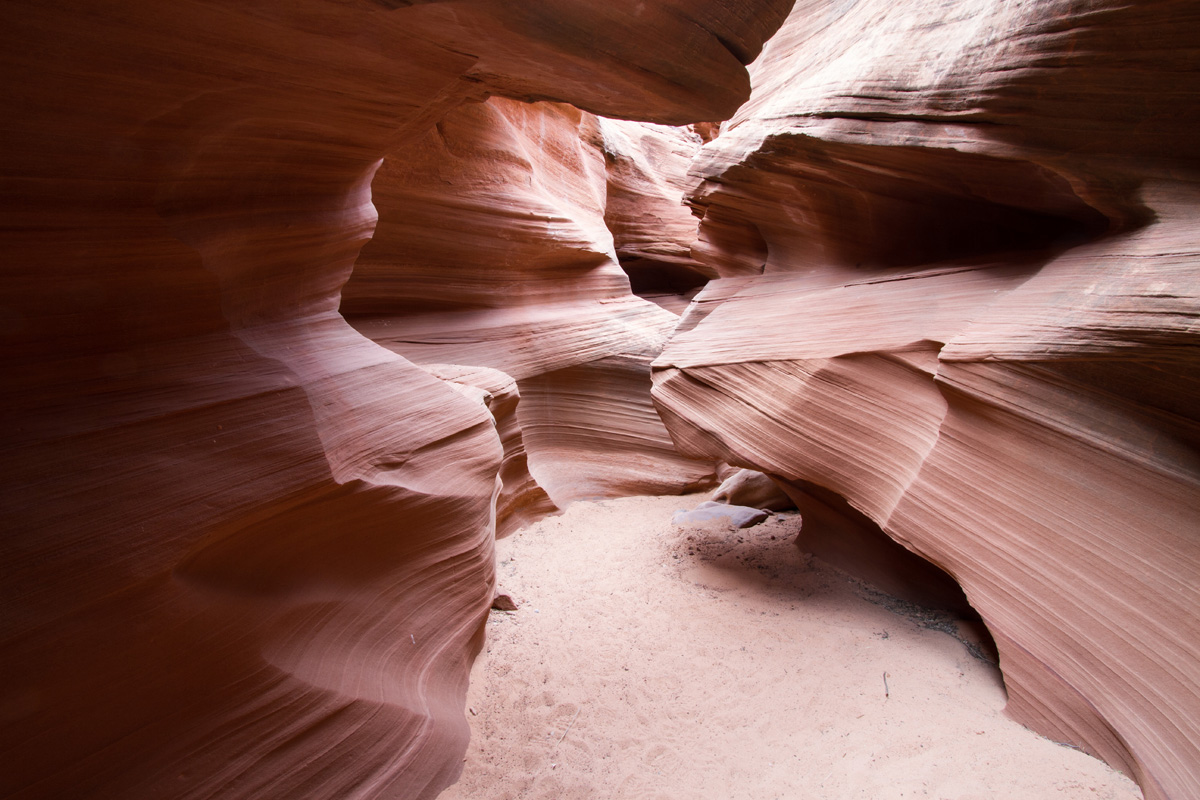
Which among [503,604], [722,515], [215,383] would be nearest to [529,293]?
[722,515]

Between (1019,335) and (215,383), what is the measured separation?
3711 mm

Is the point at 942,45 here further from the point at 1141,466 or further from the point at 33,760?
the point at 33,760

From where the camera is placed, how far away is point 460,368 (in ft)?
17.4

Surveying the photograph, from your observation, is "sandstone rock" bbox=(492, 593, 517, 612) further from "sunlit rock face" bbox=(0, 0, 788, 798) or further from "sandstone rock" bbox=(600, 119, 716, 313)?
"sandstone rock" bbox=(600, 119, 716, 313)

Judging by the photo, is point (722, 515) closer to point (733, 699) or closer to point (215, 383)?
point (733, 699)

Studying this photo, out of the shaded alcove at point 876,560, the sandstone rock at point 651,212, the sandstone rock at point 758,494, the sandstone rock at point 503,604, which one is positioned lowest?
the sandstone rock at point 758,494

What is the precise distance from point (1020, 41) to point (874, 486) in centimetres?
260

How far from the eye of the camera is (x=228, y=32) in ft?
5.87

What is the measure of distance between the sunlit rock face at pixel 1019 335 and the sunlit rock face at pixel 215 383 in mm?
1969

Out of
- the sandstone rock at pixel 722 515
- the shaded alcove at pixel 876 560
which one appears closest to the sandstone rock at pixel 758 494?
the sandstone rock at pixel 722 515

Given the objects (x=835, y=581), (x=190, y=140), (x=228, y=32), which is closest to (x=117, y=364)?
(x=190, y=140)

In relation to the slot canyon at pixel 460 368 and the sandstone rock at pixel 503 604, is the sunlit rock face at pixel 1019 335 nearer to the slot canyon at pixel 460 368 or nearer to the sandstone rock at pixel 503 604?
the slot canyon at pixel 460 368

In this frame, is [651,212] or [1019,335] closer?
[1019,335]

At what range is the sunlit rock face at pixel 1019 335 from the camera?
105 inches
